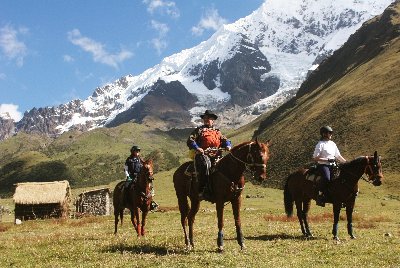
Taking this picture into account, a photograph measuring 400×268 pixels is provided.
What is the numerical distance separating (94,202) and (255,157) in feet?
212

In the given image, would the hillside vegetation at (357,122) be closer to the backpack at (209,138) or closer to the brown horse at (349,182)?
the brown horse at (349,182)

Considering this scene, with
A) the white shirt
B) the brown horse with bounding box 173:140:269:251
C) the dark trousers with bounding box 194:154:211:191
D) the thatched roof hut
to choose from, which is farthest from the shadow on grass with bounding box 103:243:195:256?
the thatched roof hut

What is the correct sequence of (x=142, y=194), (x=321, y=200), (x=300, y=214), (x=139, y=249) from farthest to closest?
(x=142, y=194)
(x=300, y=214)
(x=321, y=200)
(x=139, y=249)

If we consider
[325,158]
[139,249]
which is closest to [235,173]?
[139,249]

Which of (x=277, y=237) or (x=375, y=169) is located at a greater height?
(x=375, y=169)

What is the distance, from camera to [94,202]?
251 ft

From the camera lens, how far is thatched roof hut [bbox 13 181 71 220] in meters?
69.6

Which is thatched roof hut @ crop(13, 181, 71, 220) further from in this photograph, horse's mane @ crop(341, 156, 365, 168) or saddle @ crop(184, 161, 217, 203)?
horse's mane @ crop(341, 156, 365, 168)

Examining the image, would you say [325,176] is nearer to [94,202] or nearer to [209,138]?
[209,138]

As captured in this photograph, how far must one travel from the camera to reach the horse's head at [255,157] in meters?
15.7

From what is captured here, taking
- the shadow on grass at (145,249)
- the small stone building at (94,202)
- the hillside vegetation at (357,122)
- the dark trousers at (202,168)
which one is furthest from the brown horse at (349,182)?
the hillside vegetation at (357,122)

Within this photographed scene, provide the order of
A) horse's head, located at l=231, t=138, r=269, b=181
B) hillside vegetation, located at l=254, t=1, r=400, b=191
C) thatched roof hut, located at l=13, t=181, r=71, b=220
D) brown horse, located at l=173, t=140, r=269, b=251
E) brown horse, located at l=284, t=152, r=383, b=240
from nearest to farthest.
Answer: horse's head, located at l=231, t=138, r=269, b=181 → brown horse, located at l=173, t=140, r=269, b=251 → brown horse, located at l=284, t=152, r=383, b=240 → thatched roof hut, located at l=13, t=181, r=71, b=220 → hillside vegetation, located at l=254, t=1, r=400, b=191

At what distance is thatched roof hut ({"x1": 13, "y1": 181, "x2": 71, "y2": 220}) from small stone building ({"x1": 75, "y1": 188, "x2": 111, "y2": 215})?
15.3ft

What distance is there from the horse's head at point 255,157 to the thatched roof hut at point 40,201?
58.0m
